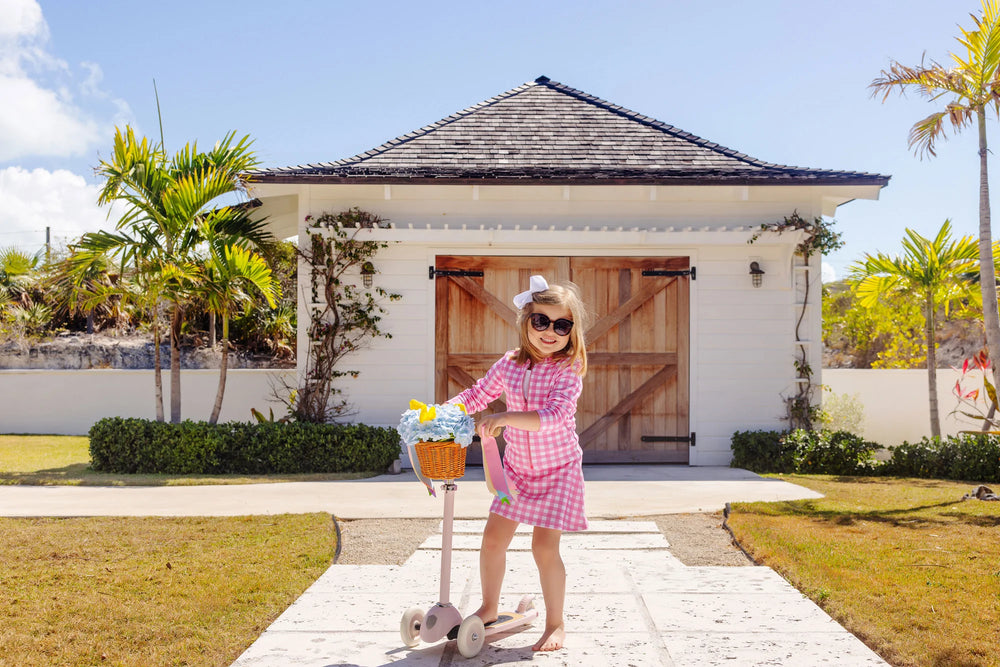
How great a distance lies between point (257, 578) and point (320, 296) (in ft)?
17.5

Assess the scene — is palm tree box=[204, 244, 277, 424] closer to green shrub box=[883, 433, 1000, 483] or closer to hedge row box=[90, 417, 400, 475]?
hedge row box=[90, 417, 400, 475]

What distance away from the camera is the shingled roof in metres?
8.55

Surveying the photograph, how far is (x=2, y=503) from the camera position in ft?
19.7

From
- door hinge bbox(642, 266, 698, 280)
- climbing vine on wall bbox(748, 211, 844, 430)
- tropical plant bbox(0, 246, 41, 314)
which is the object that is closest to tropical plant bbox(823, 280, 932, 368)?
climbing vine on wall bbox(748, 211, 844, 430)

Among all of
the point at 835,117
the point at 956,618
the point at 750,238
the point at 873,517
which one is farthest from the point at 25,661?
the point at 835,117

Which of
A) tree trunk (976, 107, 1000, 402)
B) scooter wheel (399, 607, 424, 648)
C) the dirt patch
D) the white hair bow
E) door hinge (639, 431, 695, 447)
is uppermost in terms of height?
tree trunk (976, 107, 1000, 402)

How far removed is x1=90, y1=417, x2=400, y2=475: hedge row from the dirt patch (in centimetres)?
266

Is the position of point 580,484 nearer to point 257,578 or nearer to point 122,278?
point 257,578

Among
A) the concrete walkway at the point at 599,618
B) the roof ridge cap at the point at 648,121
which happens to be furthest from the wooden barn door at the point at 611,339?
the concrete walkway at the point at 599,618

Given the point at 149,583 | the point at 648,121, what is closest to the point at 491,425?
the point at 149,583

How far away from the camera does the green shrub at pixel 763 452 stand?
829cm

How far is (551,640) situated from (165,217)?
7279 mm

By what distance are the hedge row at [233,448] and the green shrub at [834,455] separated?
14.0 ft

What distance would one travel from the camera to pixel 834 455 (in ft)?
26.9
